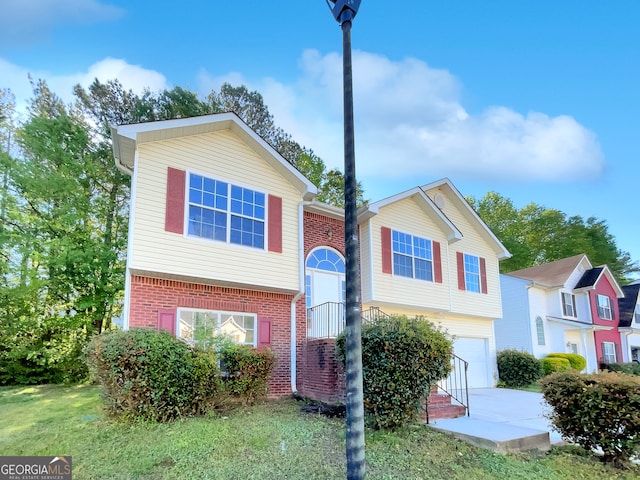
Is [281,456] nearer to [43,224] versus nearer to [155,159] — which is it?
[155,159]

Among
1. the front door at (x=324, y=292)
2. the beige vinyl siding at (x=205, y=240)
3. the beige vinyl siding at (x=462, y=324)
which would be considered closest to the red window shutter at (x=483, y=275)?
the beige vinyl siding at (x=462, y=324)

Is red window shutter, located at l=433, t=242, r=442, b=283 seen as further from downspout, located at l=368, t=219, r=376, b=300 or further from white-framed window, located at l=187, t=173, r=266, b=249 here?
white-framed window, located at l=187, t=173, r=266, b=249

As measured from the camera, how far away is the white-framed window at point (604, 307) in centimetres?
2658

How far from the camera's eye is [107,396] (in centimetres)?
741

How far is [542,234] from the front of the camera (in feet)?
126

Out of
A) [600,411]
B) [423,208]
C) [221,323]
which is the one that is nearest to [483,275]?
[423,208]

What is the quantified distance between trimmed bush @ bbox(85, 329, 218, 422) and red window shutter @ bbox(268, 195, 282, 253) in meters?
4.17

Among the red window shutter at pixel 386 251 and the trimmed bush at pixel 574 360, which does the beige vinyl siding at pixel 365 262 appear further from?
the trimmed bush at pixel 574 360

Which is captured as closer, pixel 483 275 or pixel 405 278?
pixel 405 278

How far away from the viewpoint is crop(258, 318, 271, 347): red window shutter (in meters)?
11.2

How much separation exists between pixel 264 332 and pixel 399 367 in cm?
473

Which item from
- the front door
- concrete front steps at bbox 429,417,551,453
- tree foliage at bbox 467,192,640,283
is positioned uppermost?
tree foliage at bbox 467,192,640,283

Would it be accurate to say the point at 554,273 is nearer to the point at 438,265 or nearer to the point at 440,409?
the point at 438,265

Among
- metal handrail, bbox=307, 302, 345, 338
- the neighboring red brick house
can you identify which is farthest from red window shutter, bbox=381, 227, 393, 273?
the neighboring red brick house
